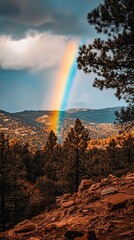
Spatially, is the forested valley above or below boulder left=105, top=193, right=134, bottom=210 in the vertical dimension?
below

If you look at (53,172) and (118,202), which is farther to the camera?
(53,172)

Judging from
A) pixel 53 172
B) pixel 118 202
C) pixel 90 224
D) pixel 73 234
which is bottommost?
pixel 53 172

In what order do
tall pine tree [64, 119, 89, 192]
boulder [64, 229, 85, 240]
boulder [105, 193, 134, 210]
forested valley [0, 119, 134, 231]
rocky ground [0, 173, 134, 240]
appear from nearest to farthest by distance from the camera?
rocky ground [0, 173, 134, 240] < boulder [64, 229, 85, 240] < boulder [105, 193, 134, 210] < forested valley [0, 119, 134, 231] < tall pine tree [64, 119, 89, 192]

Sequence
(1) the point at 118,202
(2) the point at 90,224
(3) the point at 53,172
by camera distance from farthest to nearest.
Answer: (3) the point at 53,172 < (1) the point at 118,202 < (2) the point at 90,224

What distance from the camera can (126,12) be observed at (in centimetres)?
1505

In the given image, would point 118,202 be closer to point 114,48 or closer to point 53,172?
point 114,48

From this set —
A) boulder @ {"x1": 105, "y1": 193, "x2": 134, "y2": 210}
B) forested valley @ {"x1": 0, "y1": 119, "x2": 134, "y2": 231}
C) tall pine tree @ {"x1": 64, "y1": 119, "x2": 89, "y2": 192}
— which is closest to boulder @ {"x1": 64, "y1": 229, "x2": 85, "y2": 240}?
boulder @ {"x1": 105, "y1": 193, "x2": 134, "y2": 210}

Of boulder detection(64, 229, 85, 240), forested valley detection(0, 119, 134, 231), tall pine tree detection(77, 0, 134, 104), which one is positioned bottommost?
forested valley detection(0, 119, 134, 231)

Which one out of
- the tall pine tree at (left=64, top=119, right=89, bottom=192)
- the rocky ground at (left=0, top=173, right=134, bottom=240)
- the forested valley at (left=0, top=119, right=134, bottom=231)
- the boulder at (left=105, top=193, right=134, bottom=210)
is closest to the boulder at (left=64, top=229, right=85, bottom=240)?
the rocky ground at (left=0, top=173, right=134, bottom=240)

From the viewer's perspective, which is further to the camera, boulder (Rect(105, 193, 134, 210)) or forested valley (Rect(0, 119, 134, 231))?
forested valley (Rect(0, 119, 134, 231))

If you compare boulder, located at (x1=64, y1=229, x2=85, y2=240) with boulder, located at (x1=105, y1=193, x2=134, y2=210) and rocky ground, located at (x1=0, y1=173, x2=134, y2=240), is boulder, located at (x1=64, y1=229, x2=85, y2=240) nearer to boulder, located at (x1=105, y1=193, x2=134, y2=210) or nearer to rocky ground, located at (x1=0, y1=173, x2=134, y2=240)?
rocky ground, located at (x1=0, y1=173, x2=134, y2=240)

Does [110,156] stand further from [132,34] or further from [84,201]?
[132,34]

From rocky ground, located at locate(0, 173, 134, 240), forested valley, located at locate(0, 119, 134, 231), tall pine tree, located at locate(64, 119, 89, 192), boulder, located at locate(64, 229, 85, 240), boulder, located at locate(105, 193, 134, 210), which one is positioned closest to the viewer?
rocky ground, located at locate(0, 173, 134, 240)

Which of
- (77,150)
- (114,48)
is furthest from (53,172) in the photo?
(114,48)
